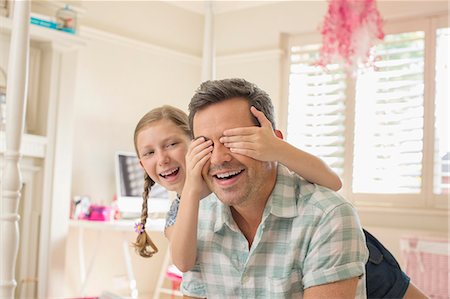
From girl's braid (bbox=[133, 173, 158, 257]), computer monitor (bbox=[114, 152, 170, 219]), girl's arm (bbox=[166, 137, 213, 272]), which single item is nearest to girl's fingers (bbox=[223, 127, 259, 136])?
girl's arm (bbox=[166, 137, 213, 272])

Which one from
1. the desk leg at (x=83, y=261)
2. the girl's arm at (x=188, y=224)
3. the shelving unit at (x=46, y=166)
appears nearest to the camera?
the girl's arm at (x=188, y=224)

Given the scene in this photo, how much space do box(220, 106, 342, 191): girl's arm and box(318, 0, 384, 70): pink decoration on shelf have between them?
130 inches

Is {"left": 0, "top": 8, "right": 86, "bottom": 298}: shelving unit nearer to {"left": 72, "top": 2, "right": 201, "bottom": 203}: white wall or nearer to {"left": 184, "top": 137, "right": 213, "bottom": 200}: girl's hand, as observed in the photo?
{"left": 72, "top": 2, "right": 201, "bottom": 203}: white wall

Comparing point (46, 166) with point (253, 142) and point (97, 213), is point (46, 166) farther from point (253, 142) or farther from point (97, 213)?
point (253, 142)

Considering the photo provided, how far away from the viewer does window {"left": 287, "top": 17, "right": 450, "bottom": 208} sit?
4.33 m

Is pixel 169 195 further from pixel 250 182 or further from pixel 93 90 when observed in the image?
pixel 250 182

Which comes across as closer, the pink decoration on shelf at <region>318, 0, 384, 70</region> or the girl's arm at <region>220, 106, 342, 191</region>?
the girl's arm at <region>220, 106, 342, 191</region>

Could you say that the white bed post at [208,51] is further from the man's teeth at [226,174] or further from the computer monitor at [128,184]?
the computer monitor at [128,184]

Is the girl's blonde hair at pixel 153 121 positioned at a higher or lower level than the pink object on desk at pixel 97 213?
higher

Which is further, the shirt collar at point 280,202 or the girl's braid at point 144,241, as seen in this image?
the girl's braid at point 144,241

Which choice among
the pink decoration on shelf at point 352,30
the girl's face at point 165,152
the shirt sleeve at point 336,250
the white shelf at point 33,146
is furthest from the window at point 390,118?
the shirt sleeve at point 336,250

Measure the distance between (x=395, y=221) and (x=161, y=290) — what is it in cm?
191

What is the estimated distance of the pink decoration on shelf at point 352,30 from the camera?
4441mm

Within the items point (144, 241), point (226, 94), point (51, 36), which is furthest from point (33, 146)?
point (226, 94)
